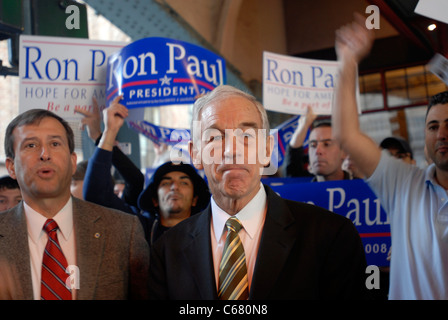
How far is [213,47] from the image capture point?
6.93 meters

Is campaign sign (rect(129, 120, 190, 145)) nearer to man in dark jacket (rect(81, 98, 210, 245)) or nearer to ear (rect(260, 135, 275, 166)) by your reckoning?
man in dark jacket (rect(81, 98, 210, 245))

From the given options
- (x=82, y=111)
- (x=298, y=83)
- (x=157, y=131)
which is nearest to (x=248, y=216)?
(x=82, y=111)

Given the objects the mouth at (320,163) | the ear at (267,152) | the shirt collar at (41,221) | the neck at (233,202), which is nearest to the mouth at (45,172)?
the shirt collar at (41,221)

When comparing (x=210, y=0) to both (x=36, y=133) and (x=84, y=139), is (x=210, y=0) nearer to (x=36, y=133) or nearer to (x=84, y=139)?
(x=84, y=139)

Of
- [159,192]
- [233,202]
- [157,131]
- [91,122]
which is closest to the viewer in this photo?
[233,202]

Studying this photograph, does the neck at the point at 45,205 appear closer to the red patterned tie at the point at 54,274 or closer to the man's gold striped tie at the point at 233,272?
the red patterned tie at the point at 54,274

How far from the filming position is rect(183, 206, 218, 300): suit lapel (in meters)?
1.21

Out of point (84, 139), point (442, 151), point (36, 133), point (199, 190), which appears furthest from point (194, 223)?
point (84, 139)

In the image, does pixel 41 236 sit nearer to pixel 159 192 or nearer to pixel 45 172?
pixel 45 172

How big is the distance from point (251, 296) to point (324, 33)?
822 centimetres

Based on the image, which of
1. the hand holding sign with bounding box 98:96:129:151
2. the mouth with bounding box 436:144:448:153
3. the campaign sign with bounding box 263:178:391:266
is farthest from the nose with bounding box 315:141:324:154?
the mouth with bounding box 436:144:448:153

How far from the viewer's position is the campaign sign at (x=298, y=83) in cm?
362

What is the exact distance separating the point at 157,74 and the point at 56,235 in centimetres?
148

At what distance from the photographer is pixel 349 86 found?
1394mm
